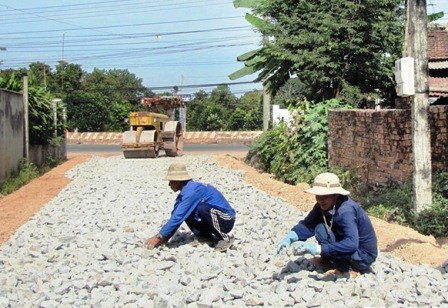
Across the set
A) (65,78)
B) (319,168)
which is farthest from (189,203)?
(65,78)

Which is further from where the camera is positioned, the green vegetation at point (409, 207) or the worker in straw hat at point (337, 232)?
the green vegetation at point (409, 207)

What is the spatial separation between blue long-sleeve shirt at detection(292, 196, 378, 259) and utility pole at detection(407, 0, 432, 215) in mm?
3739

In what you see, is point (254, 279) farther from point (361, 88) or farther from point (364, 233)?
point (361, 88)

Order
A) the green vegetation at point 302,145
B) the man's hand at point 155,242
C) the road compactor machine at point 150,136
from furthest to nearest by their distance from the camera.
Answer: the road compactor machine at point 150,136
the green vegetation at point 302,145
the man's hand at point 155,242

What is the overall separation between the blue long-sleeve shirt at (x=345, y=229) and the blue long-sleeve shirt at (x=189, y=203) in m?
1.75

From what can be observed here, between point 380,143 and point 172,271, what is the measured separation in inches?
263

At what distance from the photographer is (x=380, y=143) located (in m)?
12.1

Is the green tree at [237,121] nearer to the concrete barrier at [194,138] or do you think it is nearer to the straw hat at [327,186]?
the concrete barrier at [194,138]

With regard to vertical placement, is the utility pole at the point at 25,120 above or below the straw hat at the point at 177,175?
above

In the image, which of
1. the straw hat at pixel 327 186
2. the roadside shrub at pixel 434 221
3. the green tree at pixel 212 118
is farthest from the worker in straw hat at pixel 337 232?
the green tree at pixel 212 118

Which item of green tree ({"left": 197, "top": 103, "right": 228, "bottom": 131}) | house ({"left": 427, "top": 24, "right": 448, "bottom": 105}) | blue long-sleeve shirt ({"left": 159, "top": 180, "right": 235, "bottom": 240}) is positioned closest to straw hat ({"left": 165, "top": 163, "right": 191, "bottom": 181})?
blue long-sleeve shirt ({"left": 159, "top": 180, "right": 235, "bottom": 240})

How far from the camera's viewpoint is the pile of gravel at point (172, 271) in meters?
5.48

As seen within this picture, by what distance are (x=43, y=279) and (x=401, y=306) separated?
140 inches

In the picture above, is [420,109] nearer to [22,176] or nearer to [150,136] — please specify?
[22,176]
